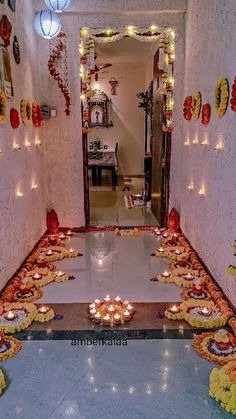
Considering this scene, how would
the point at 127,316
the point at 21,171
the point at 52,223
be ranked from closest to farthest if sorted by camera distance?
1. the point at 127,316
2. the point at 21,171
3. the point at 52,223

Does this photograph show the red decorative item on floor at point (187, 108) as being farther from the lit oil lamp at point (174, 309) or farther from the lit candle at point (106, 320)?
the lit candle at point (106, 320)

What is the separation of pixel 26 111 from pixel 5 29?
0.99 m

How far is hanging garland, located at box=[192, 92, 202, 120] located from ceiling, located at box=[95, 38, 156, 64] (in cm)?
347

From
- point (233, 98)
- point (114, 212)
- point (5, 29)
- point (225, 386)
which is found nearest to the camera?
point (225, 386)

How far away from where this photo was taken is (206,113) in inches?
155

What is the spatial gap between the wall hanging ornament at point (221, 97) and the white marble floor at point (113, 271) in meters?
1.72

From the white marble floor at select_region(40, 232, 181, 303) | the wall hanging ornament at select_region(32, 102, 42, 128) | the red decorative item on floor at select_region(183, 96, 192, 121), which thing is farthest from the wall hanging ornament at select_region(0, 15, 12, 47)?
the white marble floor at select_region(40, 232, 181, 303)

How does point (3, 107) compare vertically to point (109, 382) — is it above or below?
above

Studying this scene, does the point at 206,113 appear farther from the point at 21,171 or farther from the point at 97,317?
the point at 97,317

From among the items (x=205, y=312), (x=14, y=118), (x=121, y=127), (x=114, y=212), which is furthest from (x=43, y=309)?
(x=121, y=127)

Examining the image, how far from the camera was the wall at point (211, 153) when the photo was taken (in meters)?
3.22

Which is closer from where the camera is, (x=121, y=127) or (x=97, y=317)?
(x=97, y=317)

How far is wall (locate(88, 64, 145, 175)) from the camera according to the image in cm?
1019

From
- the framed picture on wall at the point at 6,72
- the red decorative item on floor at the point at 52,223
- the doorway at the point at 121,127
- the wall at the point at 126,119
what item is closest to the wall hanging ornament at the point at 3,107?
the framed picture on wall at the point at 6,72
